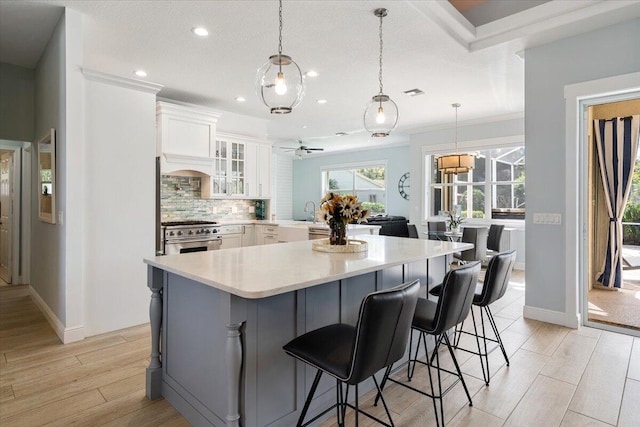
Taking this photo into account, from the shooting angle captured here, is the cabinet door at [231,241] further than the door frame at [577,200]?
Yes

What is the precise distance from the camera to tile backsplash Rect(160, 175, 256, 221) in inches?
212

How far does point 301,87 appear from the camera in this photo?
2.25 m

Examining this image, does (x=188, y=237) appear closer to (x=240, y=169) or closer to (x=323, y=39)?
(x=240, y=169)

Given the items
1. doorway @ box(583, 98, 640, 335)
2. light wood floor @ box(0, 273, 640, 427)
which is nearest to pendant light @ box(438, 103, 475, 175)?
doorway @ box(583, 98, 640, 335)

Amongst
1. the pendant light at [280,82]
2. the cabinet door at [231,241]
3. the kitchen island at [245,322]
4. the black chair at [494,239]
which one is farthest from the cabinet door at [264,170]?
the pendant light at [280,82]

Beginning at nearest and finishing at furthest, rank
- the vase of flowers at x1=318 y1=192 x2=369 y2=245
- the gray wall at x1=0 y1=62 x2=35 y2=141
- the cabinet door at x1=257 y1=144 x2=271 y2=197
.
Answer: the vase of flowers at x1=318 y1=192 x2=369 y2=245
the gray wall at x1=0 y1=62 x2=35 y2=141
the cabinet door at x1=257 y1=144 x2=271 y2=197

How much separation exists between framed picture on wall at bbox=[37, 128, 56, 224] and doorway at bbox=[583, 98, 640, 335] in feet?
16.5

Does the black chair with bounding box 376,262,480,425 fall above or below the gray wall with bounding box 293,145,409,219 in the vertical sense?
below

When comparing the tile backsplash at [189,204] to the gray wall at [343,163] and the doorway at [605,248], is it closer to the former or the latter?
the gray wall at [343,163]

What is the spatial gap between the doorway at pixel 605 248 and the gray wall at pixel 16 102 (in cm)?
629

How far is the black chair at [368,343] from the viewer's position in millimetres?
1396

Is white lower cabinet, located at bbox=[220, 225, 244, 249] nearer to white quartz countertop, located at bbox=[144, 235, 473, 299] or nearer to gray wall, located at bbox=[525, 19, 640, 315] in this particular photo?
white quartz countertop, located at bbox=[144, 235, 473, 299]

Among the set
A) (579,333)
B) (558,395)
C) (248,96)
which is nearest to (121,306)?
(248,96)

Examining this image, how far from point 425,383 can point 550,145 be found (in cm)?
263
